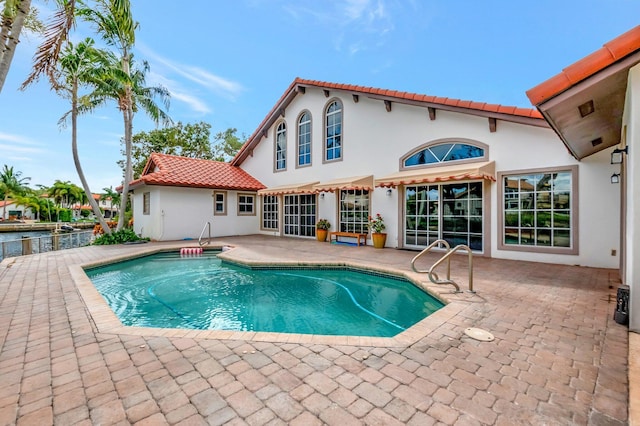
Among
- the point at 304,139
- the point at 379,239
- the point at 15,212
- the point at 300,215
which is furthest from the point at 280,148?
the point at 15,212

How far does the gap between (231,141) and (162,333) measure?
41220mm

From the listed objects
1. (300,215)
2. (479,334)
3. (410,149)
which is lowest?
(479,334)

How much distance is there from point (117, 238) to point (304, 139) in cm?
1385

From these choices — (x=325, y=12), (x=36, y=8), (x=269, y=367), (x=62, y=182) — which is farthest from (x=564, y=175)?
(x=62, y=182)

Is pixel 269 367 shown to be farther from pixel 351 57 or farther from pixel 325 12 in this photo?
pixel 351 57

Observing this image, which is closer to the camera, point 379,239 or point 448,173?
point 448,173

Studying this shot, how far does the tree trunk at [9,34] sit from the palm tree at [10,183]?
8933 cm

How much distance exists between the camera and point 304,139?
20.9 meters

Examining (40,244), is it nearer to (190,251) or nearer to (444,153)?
(190,251)

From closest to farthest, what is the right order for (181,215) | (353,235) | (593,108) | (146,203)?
(593,108)
(353,235)
(181,215)
(146,203)

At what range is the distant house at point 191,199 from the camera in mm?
18969

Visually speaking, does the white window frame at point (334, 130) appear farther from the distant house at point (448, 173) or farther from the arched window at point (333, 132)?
the distant house at point (448, 173)

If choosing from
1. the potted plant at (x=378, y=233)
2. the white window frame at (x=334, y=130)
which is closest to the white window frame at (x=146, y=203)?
the white window frame at (x=334, y=130)

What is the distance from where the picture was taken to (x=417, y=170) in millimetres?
14617
